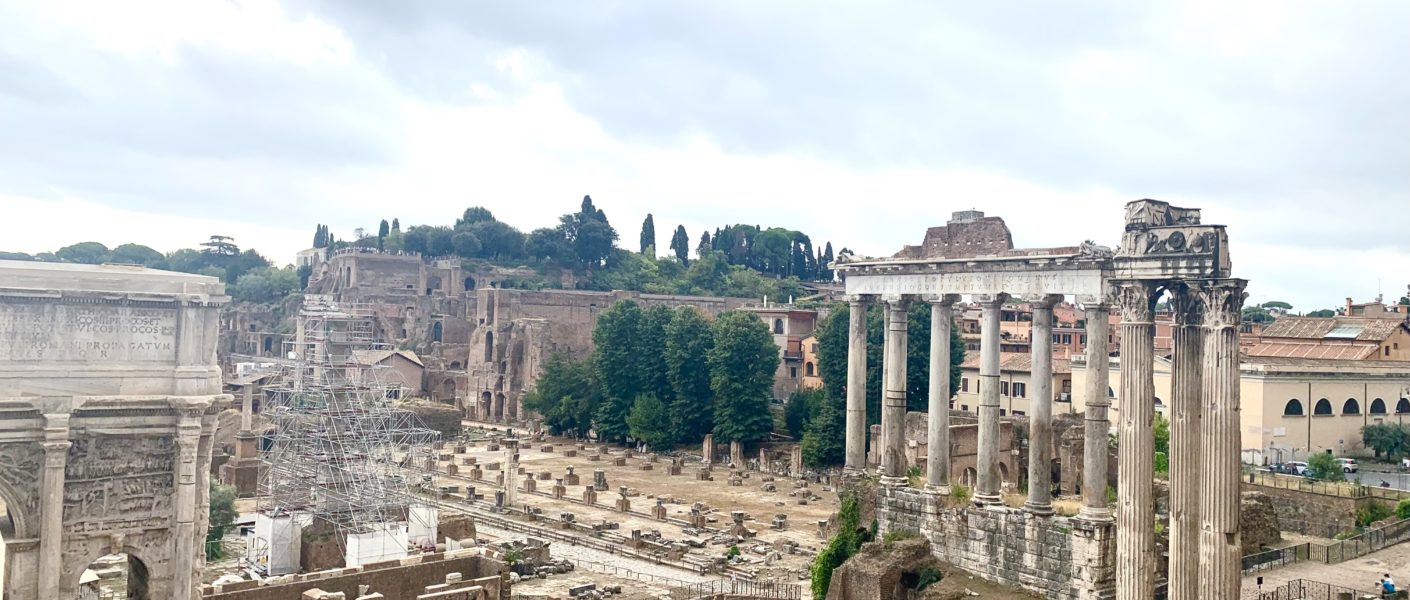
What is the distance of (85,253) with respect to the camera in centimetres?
9769

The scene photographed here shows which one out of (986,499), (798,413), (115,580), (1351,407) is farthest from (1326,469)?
(115,580)

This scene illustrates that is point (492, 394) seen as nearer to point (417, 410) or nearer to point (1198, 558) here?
point (417, 410)

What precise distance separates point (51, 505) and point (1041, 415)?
591 inches

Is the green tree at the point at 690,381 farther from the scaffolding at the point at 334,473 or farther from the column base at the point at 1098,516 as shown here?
the column base at the point at 1098,516

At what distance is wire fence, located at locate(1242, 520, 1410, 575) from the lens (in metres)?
18.4

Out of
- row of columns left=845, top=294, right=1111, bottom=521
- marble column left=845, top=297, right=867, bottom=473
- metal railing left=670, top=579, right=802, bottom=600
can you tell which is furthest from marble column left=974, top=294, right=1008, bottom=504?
metal railing left=670, top=579, right=802, bottom=600

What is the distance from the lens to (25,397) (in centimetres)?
1326

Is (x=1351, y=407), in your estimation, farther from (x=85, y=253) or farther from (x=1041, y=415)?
(x=85, y=253)

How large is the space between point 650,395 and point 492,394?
20.4m

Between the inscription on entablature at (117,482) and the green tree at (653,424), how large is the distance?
35477mm

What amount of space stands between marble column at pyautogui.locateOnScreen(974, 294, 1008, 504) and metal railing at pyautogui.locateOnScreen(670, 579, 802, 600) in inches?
210

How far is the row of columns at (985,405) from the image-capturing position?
16.8 metres

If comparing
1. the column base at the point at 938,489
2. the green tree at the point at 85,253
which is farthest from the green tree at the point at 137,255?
the column base at the point at 938,489

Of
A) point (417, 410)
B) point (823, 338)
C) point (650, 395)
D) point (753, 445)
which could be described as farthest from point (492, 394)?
point (823, 338)
